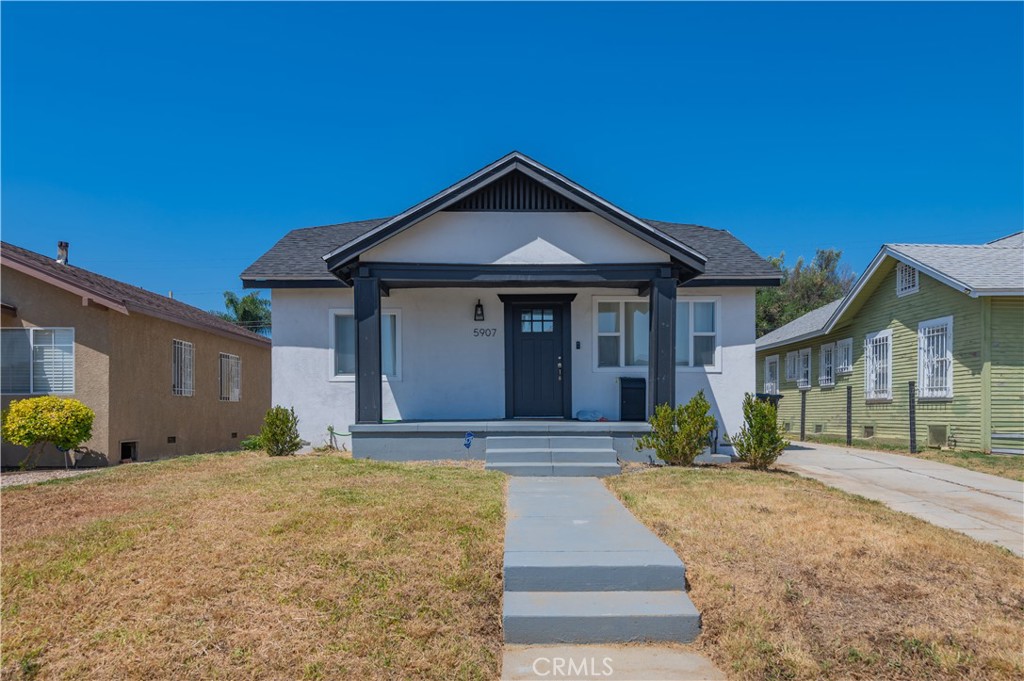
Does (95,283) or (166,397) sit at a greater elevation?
(95,283)

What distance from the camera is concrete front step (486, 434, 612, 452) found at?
9984 mm

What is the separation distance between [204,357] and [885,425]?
54.4 feet

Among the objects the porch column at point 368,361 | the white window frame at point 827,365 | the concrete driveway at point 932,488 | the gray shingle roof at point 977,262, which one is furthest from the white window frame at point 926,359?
the porch column at point 368,361

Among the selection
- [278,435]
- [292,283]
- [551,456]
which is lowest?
[551,456]

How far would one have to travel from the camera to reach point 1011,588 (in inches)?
191

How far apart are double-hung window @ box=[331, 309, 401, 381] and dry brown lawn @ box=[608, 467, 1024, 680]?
258 inches

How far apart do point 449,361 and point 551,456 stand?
3.37 metres

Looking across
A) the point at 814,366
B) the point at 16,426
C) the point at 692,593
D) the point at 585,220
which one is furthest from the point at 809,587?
the point at 814,366

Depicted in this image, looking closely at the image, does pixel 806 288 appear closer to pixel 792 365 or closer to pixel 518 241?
pixel 792 365

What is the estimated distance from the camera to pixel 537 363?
40.5 feet

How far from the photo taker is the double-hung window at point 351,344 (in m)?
12.2

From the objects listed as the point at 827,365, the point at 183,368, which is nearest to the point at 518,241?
the point at 183,368

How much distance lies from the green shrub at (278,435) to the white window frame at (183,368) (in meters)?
4.30

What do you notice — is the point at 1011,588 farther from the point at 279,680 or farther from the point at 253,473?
the point at 253,473
